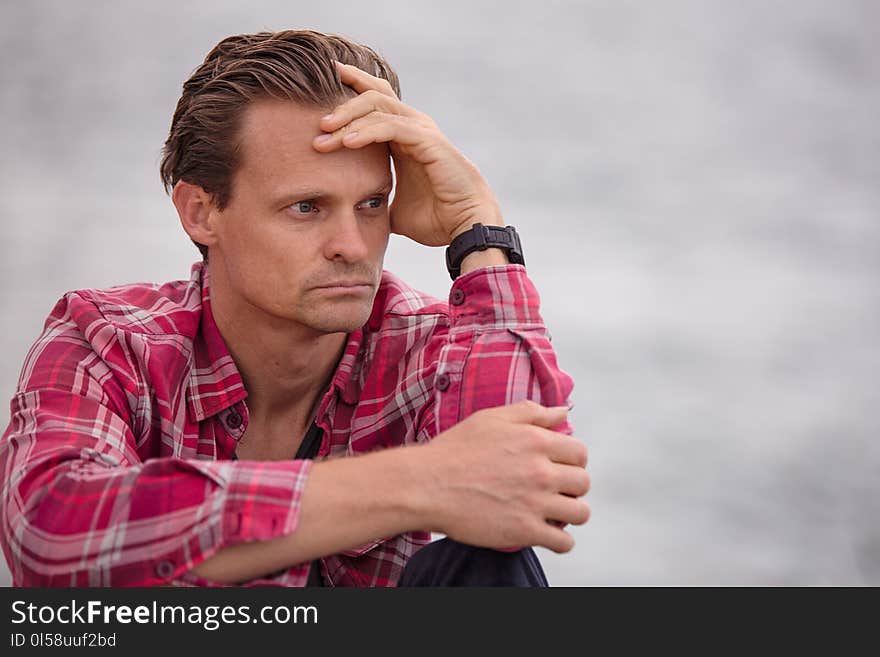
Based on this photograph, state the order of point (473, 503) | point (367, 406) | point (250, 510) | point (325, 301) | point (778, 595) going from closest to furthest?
point (250, 510)
point (473, 503)
point (778, 595)
point (325, 301)
point (367, 406)

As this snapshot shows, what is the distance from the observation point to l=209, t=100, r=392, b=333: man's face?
218 cm

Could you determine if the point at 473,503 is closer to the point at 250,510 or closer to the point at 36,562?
the point at 250,510

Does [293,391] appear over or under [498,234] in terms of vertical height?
under

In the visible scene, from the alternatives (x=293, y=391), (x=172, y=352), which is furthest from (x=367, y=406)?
(x=172, y=352)

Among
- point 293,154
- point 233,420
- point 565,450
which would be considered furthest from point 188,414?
point 565,450

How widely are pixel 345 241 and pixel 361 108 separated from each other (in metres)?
0.29

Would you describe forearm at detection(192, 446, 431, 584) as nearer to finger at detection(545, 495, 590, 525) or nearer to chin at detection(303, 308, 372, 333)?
finger at detection(545, 495, 590, 525)

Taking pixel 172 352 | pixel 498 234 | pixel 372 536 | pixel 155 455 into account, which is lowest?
pixel 372 536

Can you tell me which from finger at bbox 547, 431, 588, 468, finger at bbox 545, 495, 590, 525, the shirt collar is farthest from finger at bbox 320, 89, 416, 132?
finger at bbox 545, 495, 590, 525

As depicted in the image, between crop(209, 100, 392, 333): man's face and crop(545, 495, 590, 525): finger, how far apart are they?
64 centimetres

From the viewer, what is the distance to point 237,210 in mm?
2305

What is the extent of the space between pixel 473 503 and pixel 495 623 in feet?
0.71

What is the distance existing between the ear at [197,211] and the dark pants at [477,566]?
94 centimetres

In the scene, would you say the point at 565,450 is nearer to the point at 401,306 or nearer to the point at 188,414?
the point at 401,306
